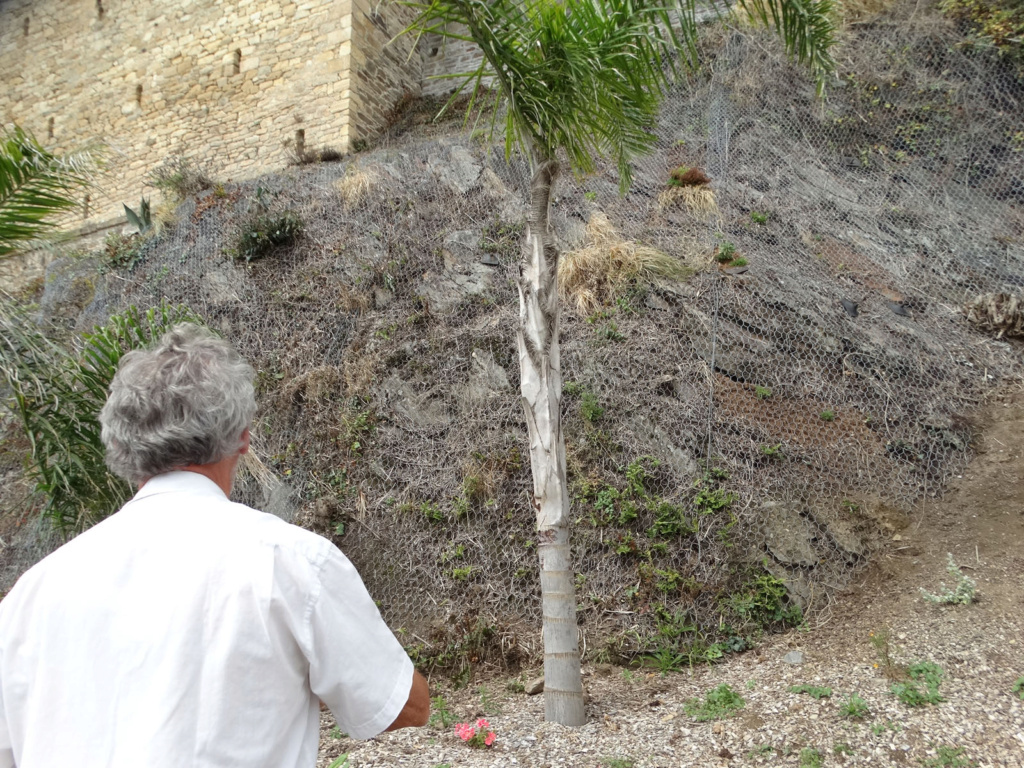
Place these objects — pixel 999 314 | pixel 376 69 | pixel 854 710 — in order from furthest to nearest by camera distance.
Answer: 1. pixel 376 69
2. pixel 999 314
3. pixel 854 710

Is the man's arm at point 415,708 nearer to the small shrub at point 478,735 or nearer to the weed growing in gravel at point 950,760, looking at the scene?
the small shrub at point 478,735

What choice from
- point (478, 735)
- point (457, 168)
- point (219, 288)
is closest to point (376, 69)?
point (457, 168)

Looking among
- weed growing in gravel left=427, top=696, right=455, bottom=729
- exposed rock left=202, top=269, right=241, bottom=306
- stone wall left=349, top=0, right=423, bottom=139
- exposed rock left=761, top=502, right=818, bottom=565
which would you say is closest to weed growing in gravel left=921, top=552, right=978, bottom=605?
exposed rock left=761, top=502, right=818, bottom=565

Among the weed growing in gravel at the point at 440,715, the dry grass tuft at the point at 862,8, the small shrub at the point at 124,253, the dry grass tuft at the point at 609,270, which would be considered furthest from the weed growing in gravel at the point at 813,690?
the dry grass tuft at the point at 862,8

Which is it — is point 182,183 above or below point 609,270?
above

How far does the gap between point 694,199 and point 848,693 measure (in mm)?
4983

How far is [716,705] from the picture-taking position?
327 centimetres

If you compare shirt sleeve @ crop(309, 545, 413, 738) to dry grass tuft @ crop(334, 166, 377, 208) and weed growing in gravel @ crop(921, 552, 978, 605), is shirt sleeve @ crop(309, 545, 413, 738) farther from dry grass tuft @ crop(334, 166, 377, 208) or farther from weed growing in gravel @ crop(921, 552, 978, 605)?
dry grass tuft @ crop(334, 166, 377, 208)

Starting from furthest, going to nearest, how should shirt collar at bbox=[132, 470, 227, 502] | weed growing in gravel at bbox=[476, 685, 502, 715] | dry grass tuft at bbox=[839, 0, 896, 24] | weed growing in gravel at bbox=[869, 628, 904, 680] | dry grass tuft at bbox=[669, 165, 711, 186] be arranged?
dry grass tuft at bbox=[839, 0, 896, 24]
dry grass tuft at bbox=[669, 165, 711, 186]
weed growing in gravel at bbox=[476, 685, 502, 715]
weed growing in gravel at bbox=[869, 628, 904, 680]
shirt collar at bbox=[132, 470, 227, 502]

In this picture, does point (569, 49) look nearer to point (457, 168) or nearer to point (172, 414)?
point (172, 414)

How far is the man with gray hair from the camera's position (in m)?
1.07

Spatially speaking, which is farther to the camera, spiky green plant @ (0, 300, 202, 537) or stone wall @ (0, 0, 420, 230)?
stone wall @ (0, 0, 420, 230)

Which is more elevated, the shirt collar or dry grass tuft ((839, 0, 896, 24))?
dry grass tuft ((839, 0, 896, 24))

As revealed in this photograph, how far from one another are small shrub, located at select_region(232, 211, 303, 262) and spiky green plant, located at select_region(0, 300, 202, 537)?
13.4ft
